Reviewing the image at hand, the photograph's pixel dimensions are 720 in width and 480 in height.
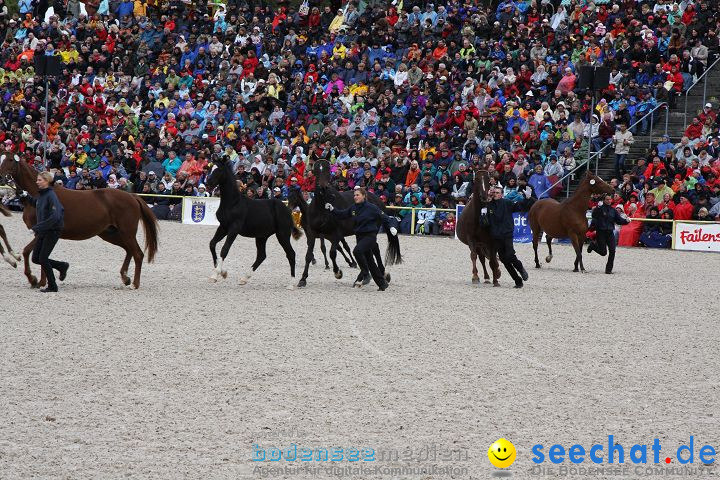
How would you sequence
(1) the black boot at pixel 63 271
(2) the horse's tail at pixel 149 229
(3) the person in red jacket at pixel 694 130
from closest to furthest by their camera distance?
(1) the black boot at pixel 63 271 → (2) the horse's tail at pixel 149 229 → (3) the person in red jacket at pixel 694 130

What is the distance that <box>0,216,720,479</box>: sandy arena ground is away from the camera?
6.72m

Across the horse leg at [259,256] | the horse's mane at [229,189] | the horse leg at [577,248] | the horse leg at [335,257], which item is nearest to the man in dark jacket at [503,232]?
the horse leg at [335,257]

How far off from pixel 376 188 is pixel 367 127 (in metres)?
2.87

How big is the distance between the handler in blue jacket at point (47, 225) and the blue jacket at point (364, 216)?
12.6ft

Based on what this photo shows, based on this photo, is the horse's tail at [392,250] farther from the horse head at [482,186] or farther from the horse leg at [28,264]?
the horse leg at [28,264]

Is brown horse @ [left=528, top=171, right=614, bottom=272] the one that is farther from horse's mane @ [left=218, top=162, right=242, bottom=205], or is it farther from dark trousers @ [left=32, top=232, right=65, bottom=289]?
dark trousers @ [left=32, top=232, right=65, bottom=289]

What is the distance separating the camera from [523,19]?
1182 inches

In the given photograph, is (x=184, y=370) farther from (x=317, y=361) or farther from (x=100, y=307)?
(x=100, y=307)

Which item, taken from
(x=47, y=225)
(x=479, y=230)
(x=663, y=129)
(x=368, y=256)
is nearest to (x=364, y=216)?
(x=368, y=256)

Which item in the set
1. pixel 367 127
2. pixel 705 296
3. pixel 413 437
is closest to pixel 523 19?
pixel 367 127

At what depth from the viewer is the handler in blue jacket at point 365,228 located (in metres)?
14.9

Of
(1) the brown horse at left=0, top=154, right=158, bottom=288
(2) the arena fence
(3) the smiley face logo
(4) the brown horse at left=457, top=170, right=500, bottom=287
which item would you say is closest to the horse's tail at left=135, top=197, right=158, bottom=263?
(1) the brown horse at left=0, top=154, right=158, bottom=288

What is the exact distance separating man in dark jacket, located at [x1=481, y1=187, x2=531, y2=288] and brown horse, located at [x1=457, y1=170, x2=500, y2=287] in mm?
157

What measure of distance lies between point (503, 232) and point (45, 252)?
653 centimetres
